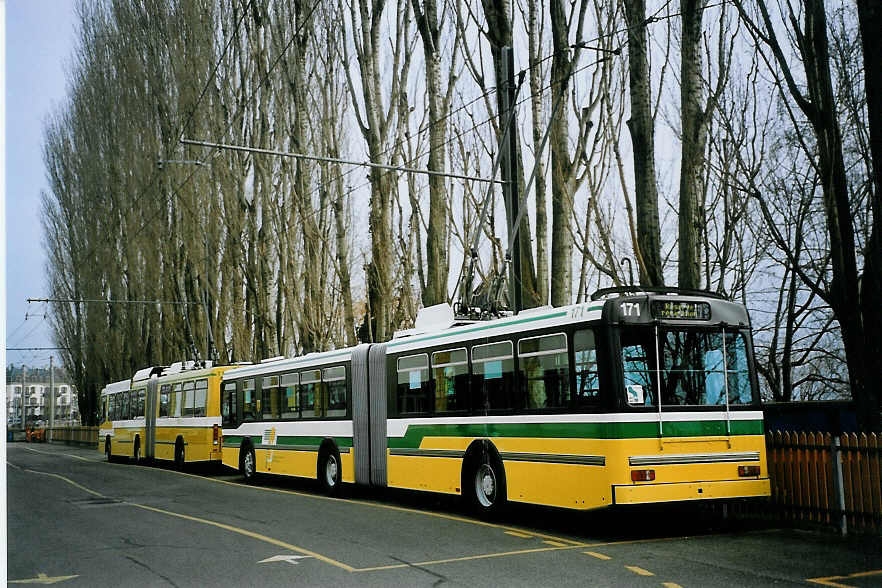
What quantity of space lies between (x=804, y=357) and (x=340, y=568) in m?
14.0

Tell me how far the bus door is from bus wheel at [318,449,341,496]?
13.4 m

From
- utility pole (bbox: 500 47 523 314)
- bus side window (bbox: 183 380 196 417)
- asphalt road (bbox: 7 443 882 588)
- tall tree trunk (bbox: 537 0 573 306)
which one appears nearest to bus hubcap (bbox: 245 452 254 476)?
bus side window (bbox: 183 380 196 417)

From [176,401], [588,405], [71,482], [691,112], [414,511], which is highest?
[691,112]

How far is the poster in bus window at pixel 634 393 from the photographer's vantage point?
1165cm

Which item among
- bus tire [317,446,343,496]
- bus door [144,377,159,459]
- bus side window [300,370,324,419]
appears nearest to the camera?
bus tire [317,446,343,496]

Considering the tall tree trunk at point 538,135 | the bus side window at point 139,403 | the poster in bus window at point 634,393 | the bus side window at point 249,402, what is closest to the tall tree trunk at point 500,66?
the tall tree trunk at point 538,135

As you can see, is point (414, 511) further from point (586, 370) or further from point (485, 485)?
point (586, 370)

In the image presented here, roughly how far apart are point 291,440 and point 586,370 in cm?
1004

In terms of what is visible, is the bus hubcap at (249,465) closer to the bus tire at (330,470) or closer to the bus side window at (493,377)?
the bus tire at (330,470)

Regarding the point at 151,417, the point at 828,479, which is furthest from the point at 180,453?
the point at 828,479

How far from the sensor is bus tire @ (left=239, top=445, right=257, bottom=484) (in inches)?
896

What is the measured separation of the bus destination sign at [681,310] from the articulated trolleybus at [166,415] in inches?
637

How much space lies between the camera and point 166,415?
3008 centimetres

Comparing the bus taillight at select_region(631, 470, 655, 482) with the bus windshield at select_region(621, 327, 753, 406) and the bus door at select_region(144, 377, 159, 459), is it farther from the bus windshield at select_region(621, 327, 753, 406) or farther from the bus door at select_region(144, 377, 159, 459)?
the bus door at select_region(144, 377, 159, 459)
